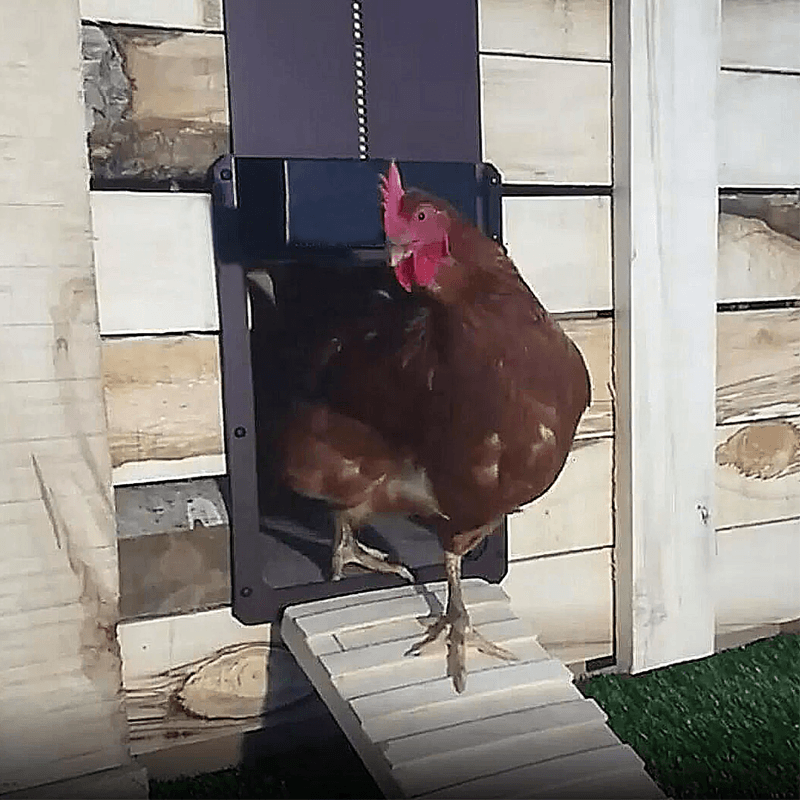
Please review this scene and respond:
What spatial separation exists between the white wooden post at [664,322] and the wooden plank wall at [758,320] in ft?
0.23

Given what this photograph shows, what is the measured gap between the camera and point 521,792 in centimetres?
89

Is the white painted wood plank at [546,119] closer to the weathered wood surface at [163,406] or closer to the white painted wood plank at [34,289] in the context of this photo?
the weathered wood surface at [163,406]

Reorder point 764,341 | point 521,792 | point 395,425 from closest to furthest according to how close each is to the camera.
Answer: point 521,792, point 395,425, point 764,341

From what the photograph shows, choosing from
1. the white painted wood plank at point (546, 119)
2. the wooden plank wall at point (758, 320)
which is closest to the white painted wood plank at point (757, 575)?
the wooden plank wall at point (758, 320)

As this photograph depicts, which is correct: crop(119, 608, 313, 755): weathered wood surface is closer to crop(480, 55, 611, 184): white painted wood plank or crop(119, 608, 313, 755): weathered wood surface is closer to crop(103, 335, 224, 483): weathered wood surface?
crop(103, 335, 224, 483): weathered wood surface

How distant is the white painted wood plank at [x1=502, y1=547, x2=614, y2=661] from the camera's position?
4.22 ft

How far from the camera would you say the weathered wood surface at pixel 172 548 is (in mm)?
1081

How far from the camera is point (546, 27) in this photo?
121 cm

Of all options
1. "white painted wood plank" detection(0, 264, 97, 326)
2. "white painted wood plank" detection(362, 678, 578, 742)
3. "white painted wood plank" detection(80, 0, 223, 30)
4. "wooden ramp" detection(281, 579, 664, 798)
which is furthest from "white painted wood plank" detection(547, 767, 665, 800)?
"white painted wood plank" detection(80, 0, 223, 30)

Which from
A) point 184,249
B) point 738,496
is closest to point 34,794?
point 184,249

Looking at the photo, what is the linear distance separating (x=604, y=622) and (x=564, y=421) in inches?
18.4

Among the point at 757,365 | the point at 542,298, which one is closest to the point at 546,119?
the point at 542,298

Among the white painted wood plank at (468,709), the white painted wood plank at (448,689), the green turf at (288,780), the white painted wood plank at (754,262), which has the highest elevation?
the white painted wood plank at (754,262)

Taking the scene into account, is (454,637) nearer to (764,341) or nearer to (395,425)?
(395,425)
